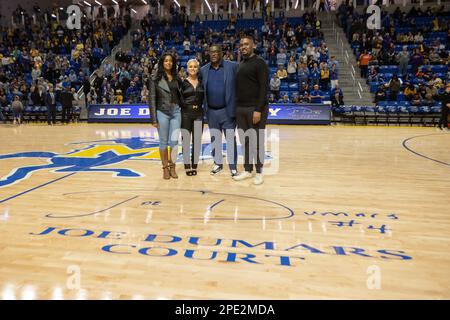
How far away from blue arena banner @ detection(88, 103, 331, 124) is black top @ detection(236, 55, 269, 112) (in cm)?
1018

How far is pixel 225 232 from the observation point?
132 inches

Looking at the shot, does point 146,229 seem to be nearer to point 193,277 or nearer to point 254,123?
point 193,277

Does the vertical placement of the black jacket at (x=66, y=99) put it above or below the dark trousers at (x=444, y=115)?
above

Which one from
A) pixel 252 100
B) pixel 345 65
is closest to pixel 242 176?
pixel 252 100

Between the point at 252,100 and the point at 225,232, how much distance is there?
7.42 feet

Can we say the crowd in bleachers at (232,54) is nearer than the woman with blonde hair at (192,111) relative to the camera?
No

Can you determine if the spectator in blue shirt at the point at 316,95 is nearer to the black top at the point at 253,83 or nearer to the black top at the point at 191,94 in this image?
the black top at the point at 191,94

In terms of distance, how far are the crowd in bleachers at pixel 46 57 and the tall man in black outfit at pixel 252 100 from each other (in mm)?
14087

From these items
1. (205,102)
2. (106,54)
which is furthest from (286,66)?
(205,102)

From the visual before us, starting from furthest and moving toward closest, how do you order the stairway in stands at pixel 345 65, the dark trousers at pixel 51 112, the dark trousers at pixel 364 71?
the dark trousers at pixel 364 71 < the stairway in stands at pixel 345 65 < the dark trousers at pixel 51 112

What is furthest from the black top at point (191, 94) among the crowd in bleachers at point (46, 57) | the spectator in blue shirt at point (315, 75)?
the crowd in bleachers at point (46, 57)

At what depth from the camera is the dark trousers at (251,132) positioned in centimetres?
514

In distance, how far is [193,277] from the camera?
2512mm

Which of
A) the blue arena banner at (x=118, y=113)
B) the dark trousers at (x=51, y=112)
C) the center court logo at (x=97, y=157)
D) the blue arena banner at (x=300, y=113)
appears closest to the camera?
the center court logo at (x=97, y=157)
